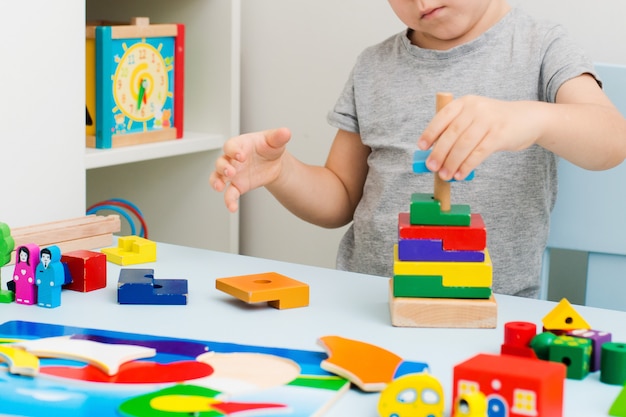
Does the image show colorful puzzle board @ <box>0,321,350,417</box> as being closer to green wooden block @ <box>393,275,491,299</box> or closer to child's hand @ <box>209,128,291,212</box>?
green wooden block @ <box>393,275,491,299</box>

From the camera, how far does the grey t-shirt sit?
1.11 metres

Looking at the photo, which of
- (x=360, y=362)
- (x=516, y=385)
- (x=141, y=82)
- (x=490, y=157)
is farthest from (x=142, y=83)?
(x=516, y=385)

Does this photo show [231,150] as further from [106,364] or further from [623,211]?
[623,211]

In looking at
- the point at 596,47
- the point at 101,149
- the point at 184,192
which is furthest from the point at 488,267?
the point at 184,192

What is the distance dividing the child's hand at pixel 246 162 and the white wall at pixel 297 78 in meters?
0.46

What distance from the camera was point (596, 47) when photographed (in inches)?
48.6

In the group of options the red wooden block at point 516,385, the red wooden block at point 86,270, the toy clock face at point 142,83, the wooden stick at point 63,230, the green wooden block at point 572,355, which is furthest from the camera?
the toy clock face at point 142,83

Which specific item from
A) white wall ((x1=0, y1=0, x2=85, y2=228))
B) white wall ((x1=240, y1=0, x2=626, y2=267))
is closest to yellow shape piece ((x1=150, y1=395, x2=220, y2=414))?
white wall ((x1=0, y1=0, x2=85, y2=228))

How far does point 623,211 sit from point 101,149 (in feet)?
2.32

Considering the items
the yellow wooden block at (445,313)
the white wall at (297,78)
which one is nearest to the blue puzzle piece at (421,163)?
the yellow wooden block at (445,313)

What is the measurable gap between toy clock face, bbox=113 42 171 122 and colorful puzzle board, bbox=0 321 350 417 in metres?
0.67

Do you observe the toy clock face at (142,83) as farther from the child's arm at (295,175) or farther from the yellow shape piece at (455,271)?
the yellow shape piece at (455,271)

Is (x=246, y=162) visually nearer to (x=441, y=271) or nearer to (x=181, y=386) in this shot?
(x=441, y=271)

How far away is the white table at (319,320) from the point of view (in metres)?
0.69
